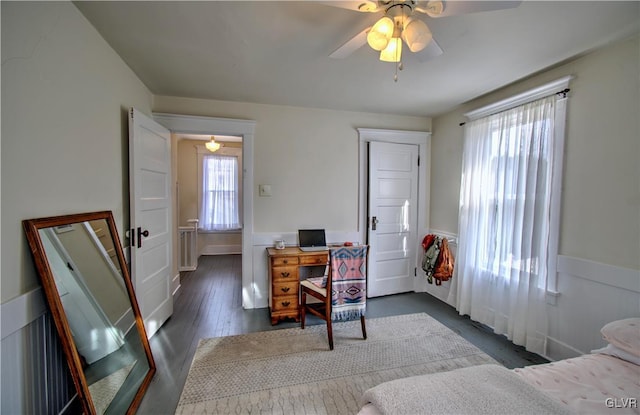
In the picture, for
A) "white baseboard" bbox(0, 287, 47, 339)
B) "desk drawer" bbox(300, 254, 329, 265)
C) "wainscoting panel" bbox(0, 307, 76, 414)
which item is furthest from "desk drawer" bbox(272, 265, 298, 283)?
"white baseboard" bbox(0, 287, 47, 339)

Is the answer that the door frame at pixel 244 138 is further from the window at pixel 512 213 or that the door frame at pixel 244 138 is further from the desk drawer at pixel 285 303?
the window at pixel 512 213

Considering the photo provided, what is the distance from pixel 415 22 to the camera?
1335mm

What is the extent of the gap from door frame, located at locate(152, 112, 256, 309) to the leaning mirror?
4.21 feet

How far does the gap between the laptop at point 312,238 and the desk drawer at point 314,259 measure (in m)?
0.23

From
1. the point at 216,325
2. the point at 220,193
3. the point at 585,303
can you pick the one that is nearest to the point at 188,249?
the point at 220,193

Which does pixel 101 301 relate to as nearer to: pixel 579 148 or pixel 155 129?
pixel 155 129

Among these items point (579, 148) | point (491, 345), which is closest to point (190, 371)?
point (491, 345)

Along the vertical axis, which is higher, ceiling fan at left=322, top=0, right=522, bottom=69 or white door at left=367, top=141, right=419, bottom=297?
ceiling fan at left=322, top=0, right=522, bottom=69

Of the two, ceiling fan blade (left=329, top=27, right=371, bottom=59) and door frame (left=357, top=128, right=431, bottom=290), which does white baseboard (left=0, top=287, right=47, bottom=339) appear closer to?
ceiling fan blade (left=329, top=27, right=371, bottom=59)

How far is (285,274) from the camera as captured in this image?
2.91 m

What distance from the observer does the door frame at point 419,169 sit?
358cm

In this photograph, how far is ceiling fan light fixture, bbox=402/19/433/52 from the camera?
134 cm

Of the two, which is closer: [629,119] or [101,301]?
[101,301]

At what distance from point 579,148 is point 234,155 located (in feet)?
17.8
